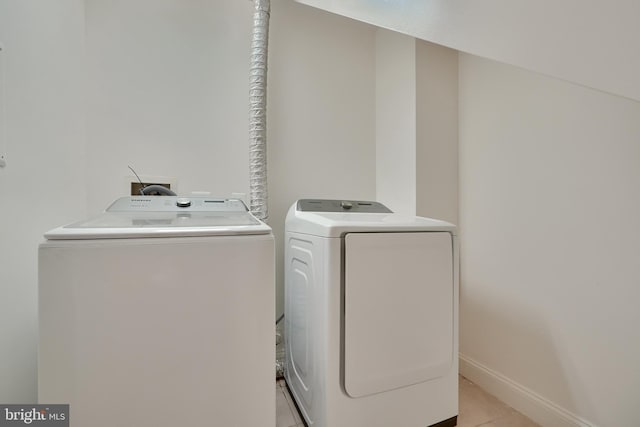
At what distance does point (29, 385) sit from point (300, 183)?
1595mm

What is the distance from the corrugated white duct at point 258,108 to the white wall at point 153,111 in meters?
0.20

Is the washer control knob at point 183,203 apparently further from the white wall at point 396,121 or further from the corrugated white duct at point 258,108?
the white wall at point 396,121

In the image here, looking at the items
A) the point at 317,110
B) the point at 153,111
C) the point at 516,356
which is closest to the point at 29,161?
the point at 153,111

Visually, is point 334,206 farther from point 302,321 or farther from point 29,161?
point 29,161

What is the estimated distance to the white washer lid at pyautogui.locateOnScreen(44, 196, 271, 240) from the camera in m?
0.79

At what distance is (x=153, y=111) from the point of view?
1640 millimetres

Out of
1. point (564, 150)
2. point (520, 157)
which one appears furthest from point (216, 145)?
point (564, 150)

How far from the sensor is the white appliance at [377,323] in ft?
3.54

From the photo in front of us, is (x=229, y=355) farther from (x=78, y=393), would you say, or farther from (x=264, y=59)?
(x=264, y=59)

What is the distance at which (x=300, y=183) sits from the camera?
6.58 feet

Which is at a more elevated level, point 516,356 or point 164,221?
point 164,221

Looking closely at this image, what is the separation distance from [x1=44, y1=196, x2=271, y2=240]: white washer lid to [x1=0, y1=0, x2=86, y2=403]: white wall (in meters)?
0.23

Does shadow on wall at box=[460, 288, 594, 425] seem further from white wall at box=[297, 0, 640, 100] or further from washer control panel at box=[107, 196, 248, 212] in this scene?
washer control panel at box=[107, 196, 248, 212]

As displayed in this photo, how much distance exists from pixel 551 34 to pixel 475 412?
1.70 meters
